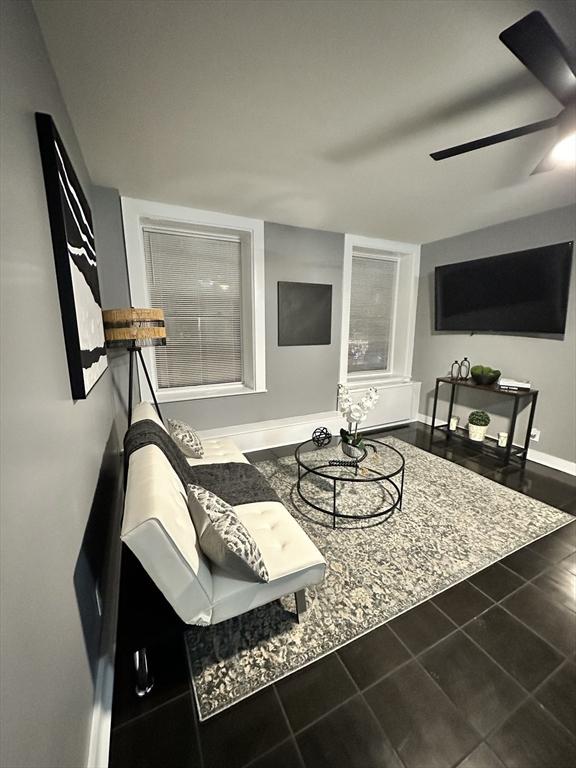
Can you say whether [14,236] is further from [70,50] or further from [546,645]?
[546,645]

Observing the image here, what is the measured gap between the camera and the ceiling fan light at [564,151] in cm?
146

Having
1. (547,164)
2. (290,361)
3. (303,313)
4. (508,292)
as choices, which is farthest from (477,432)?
(547,164)

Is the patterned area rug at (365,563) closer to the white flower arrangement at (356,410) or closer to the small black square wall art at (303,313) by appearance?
the white flower arrangement at (356,410)

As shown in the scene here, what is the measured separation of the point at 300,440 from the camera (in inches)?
145

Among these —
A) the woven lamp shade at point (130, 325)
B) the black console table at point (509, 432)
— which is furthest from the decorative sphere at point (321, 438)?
the black console table at point (509, 432)

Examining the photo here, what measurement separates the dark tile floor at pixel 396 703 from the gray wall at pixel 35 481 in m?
0.25

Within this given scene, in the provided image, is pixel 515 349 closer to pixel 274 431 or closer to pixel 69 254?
pixel 274 431

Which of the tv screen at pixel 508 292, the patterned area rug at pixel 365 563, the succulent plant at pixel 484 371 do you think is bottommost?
the patterned area rug at pixel 365 563

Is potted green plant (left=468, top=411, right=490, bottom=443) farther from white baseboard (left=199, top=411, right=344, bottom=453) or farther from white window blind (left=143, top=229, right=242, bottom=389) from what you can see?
white window blind (left=143, top=229, right=242, bottom=389)

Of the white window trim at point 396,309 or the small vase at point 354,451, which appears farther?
the white window trim at point 396,309

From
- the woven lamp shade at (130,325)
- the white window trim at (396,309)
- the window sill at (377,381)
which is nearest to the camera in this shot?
the woven lamp shade at (130,325)

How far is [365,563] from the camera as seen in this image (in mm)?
1846

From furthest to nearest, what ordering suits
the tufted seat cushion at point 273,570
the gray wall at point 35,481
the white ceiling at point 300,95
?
the tufted seat cushion at point 273,570, the white ceiling at point 300,95, the gray wall at point 35,481

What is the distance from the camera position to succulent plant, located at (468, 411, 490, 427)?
3496mm
